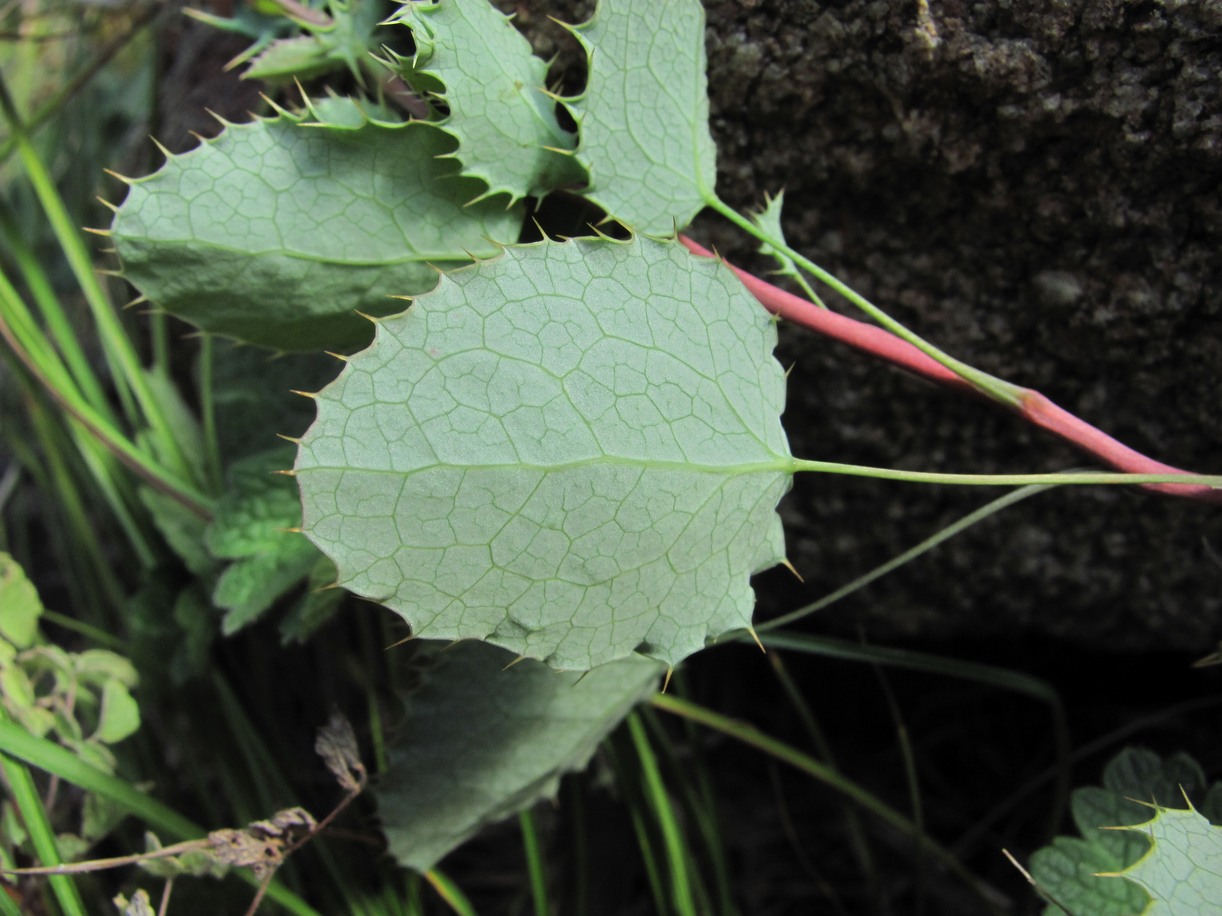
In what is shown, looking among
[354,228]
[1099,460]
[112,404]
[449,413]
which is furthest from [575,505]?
[112,404]

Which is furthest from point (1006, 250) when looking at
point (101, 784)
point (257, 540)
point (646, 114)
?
point (101, 784)

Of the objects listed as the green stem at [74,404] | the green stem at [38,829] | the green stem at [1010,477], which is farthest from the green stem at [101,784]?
the green stem at [1010,477]

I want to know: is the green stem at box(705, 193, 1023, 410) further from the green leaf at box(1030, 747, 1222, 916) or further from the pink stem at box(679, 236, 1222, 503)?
the green leaf at box(1030, 747, 1222, 916)

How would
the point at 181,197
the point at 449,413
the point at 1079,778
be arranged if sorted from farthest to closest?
the point at 1079,778
the point at 181,197
the point at 449,413

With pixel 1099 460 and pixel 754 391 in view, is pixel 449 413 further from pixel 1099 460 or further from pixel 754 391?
pixel 1099 460

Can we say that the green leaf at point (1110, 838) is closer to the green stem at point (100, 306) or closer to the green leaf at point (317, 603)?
the green leaf at point (317, 603)
